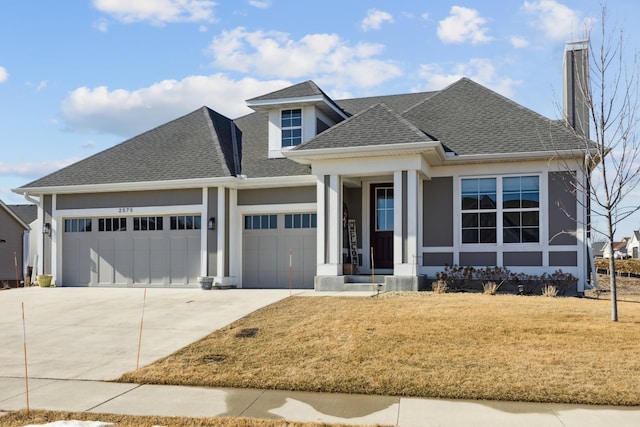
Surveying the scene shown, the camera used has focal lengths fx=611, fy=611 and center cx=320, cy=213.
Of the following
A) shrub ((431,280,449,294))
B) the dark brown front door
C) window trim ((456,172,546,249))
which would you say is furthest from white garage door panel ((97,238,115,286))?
window trim ((456,172,546,249))

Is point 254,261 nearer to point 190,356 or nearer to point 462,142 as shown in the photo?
point 462,142

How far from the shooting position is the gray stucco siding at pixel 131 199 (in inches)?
751

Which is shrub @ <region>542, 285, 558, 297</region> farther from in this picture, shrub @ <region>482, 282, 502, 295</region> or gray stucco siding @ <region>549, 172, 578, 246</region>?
gray stucco siding @ <region>549, 172, 578, 246</region>

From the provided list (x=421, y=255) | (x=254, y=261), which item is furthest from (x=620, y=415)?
(x=254, y=261)

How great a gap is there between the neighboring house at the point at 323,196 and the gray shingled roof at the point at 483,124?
2.0 inches

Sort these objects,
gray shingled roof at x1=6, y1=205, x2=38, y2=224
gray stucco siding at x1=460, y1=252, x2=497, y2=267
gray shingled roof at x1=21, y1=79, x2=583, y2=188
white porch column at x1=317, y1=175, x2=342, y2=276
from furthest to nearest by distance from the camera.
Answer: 1. gray shingled roof at x1=6, y1=205, x2=38, y2=224
2. gray stucco siding at x1=460, y1=252, x2=497, y2=267
3. gray shingled roof at x1=21, y1=79, x2=583, y2=188
4. white porch column at x1=317, y1=175, x2=342, y2=276

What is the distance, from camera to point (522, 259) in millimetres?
16844

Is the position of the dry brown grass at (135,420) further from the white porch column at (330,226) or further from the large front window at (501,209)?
the large front window at (501,209)

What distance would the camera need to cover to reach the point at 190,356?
32.6ft

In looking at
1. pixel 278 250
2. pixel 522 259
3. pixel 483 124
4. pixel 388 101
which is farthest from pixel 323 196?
pixel 388 101

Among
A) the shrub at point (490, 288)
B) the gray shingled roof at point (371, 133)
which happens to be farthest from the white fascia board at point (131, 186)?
the shrub at point (490, 288)

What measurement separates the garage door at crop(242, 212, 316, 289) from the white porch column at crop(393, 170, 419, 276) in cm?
330

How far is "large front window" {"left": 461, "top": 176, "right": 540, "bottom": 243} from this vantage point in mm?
16891

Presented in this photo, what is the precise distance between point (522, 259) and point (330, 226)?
5.37 metres
